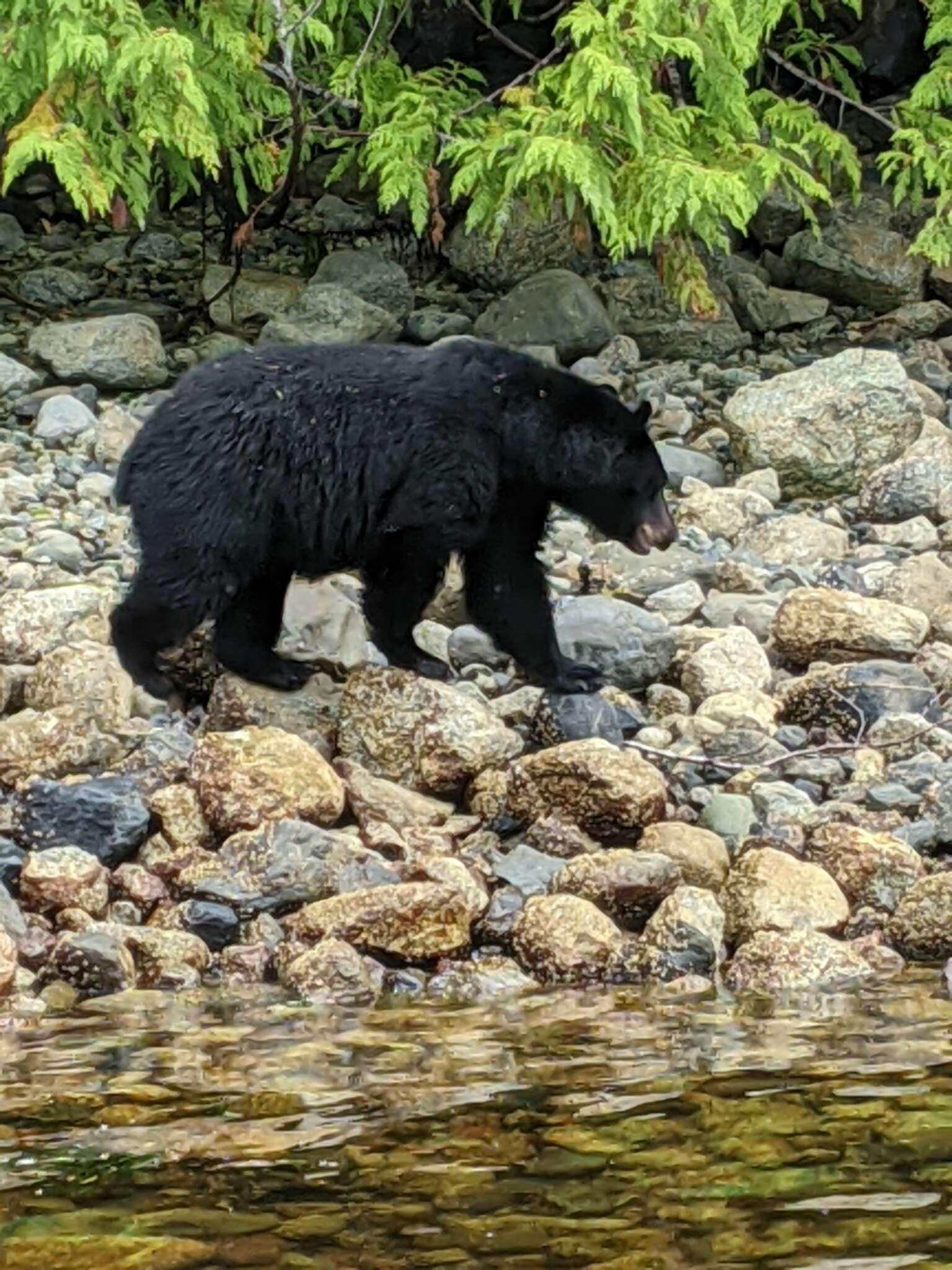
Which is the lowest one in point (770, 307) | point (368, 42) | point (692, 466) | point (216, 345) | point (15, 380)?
point (692, 466)

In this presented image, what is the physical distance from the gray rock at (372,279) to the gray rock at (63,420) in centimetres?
201

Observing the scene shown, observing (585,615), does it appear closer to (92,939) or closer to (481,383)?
(481,383)

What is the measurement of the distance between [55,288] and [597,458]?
5560 mm

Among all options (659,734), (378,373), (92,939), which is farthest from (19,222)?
(92,939)

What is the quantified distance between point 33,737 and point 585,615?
208cm

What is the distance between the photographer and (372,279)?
11.3 meters

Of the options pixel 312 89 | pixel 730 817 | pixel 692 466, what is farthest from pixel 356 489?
pixel 312 89

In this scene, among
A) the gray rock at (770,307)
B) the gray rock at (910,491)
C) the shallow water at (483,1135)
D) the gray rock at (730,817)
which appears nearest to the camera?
the shallow water at (483,1135)

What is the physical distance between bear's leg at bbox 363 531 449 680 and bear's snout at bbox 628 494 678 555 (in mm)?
940

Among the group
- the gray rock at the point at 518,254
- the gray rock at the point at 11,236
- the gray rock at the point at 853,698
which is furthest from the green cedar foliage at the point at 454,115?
the gray rock at the point at 853,698

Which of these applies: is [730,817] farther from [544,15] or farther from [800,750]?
[544,15]

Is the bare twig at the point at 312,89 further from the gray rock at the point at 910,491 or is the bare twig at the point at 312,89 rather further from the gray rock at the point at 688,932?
the gray rock at the point at 688,932

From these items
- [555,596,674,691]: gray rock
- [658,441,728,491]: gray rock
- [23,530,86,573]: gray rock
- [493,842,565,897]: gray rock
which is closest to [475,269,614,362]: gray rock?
[658,441,728,491]: gray rock

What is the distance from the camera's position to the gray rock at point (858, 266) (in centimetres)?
1166
